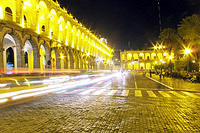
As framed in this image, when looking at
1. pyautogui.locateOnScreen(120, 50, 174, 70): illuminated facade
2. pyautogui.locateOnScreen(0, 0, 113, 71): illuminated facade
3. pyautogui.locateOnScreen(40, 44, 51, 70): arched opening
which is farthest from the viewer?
pyautogui.locateOnScreen(120, 50, 174, 70): illuminated facade

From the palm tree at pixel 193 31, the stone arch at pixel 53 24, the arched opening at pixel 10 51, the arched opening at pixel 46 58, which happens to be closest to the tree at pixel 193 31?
the palm tree at pixel 193 31

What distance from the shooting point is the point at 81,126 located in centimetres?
489

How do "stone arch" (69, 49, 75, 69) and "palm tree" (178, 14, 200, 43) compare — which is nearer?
"palm tree" (178, 14, 200, 43)

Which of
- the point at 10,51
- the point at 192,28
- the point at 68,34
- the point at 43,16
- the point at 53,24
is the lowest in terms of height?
the point at 10,51

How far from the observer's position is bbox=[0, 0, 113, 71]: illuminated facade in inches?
851

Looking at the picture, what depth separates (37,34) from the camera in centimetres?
2606

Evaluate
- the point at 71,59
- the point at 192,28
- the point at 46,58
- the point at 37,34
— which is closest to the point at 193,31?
the point at 192,28

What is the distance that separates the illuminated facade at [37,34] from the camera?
70.9ft

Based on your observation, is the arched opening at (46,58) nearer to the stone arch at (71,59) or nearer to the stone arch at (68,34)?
the stone arch at (71,59)

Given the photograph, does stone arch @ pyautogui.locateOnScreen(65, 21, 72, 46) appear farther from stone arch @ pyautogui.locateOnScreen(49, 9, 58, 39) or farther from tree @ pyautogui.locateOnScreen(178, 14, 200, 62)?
tree @ pyautogui.locateOnScreen(178, 14, 200, 62)

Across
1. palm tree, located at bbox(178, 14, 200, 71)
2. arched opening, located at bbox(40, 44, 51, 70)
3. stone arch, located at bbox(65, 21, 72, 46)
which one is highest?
stone arch, located at bbox(65, 21, 72, 46)

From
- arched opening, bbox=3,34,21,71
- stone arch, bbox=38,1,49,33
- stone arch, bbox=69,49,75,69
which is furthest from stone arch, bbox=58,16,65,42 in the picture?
arched opening, bbox=3,34,21,71

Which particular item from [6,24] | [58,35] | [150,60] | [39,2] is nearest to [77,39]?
[58,35]

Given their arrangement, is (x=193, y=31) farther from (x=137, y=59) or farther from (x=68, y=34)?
(x=137, y=59)
